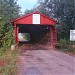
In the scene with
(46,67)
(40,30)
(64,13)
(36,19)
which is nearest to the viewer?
(46,67)

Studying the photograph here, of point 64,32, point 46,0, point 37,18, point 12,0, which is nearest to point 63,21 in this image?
point 64,32

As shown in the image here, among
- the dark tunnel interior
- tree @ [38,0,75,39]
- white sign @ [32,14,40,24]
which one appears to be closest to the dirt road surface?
white sign @ [32,14,40,24]

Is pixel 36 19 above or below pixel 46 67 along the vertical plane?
above

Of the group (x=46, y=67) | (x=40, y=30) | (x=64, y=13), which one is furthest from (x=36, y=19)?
(x=46, y=67)

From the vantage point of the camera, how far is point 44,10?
129ft

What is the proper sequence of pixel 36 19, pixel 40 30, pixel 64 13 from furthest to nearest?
pixel 40 30
pixel 64 13
pixel 36 19

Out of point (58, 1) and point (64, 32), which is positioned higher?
point (58, 1)

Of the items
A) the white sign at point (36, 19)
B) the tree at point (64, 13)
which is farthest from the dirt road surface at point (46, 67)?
the tree at point (64, 13)

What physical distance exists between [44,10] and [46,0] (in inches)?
107

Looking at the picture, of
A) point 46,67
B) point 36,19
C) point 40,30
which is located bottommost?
point 46,67

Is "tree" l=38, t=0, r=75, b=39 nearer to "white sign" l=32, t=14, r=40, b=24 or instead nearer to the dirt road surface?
"white sign" l=32, t=14, r=40, b=24

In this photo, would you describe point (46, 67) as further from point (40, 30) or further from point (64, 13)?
point (40, 30)

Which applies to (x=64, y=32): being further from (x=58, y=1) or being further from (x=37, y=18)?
(x=37, y=18)

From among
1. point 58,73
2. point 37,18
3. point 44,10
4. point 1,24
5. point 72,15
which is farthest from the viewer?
point 44,10
